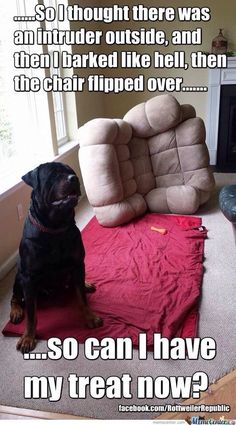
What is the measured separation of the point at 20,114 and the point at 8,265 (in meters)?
1.27

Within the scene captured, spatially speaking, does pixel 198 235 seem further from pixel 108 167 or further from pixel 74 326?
pixel 74 326

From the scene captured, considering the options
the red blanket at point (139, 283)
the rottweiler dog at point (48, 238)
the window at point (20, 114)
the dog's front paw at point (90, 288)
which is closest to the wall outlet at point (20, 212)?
the window at point (20, 114)

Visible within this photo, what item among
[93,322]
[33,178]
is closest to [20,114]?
[33,178]

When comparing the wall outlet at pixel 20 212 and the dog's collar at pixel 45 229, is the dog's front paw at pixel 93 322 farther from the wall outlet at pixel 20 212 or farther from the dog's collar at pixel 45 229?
the wall outlet at pixel 20 212

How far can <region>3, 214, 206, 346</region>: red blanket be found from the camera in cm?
178

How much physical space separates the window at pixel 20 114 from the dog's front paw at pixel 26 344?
106 centimetres

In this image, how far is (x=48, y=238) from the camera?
1.59 m

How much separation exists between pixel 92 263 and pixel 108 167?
83 cm

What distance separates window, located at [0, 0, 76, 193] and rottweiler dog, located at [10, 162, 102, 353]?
0.89 meters

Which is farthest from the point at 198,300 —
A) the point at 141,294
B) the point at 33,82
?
the point at 33,82

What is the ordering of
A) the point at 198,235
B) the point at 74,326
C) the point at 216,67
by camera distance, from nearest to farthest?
the point at 74,326 → the point at 198,235 → the point at 216,67

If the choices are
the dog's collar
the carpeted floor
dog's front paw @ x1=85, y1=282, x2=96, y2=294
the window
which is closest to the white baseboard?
the carpeted floor

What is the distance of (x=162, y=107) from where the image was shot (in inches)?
123

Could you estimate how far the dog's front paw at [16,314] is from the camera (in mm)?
1829
